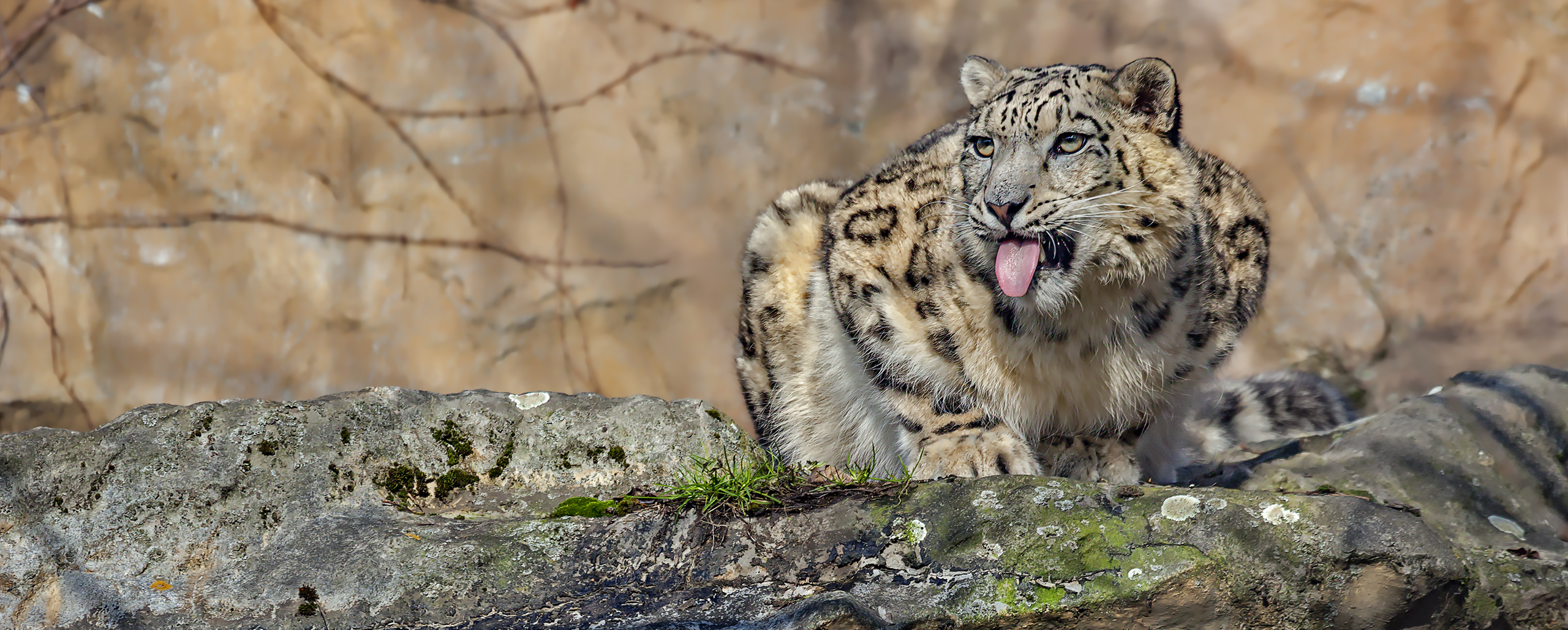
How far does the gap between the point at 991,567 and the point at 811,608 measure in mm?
524

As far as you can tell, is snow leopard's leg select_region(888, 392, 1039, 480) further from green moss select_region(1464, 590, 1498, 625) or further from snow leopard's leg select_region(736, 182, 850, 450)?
green moss select_region(1464, 590, 1498, 625)

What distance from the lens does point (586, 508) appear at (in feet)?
12.4

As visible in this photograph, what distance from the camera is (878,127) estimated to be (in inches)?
268

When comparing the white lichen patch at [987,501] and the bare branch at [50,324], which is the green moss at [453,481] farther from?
the bare branch at [50,324]

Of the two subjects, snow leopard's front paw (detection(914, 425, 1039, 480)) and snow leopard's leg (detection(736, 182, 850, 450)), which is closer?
snow leopard's front paw (detection(914, 425, 1039, 480))

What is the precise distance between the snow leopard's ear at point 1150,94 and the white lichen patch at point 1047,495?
1.19 meters

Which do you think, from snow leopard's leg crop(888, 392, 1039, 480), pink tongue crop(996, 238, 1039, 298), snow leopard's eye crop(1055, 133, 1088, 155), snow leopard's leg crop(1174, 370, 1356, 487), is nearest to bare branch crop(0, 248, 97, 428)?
snow leopard's leg crop(888, 392, 1039, 480)

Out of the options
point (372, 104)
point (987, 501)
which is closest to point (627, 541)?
point (987, 501)

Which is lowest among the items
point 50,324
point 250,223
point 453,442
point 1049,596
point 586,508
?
point 1049,596

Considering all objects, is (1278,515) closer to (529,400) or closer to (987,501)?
(987,501)

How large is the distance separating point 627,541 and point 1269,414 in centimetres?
329

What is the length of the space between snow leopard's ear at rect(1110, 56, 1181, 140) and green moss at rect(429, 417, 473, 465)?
2440mm

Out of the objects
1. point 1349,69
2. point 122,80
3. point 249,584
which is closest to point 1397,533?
point 249,584

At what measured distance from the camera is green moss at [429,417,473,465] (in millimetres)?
4074
